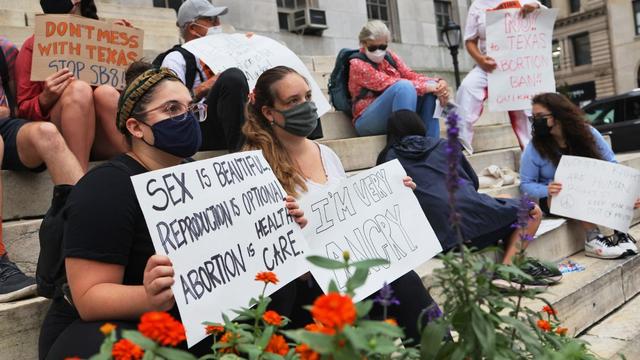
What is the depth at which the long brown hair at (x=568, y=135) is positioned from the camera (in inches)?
177

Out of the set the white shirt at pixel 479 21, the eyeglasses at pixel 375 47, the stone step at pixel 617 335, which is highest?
the white shirt at pixel 479 21

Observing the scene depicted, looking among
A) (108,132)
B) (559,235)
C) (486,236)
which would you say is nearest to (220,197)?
(108,132)

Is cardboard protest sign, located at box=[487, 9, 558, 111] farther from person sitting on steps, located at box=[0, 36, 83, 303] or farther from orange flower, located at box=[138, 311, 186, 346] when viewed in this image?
orange flower, located at box=[138, 311, 186, 346]

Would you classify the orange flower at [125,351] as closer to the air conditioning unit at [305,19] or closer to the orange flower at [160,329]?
Result: the orange flower at [160,329]

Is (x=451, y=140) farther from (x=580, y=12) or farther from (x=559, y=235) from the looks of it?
(x=580, y=12)

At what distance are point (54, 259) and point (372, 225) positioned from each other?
1335 mm

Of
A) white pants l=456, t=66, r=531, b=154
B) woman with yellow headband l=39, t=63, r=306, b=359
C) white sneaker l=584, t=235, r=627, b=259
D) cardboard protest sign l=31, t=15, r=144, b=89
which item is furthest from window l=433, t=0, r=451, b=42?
woman with yellow headband l=39, t=63, r=306, b=359

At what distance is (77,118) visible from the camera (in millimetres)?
3117

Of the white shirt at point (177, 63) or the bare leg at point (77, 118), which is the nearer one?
the bare leg at point (77, 118)

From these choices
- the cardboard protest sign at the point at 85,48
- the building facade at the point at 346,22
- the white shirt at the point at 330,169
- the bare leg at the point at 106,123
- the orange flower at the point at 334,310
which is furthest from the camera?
the building facade at the point at 346,22

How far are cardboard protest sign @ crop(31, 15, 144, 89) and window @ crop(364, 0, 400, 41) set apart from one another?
11.6 meters

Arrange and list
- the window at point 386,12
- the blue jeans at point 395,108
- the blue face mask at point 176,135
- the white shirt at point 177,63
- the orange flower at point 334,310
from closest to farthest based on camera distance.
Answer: the orange flower at point 334,310 < the blue face mask at point 176,135 < the white shirt at point 177,63 < the blue jeans at point 395,108 < the window at point 386,12

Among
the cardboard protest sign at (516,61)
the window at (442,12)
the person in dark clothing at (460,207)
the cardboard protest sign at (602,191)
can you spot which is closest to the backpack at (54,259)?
the person in dark clothing at (460,207)

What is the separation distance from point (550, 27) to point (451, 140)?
5.10 m
